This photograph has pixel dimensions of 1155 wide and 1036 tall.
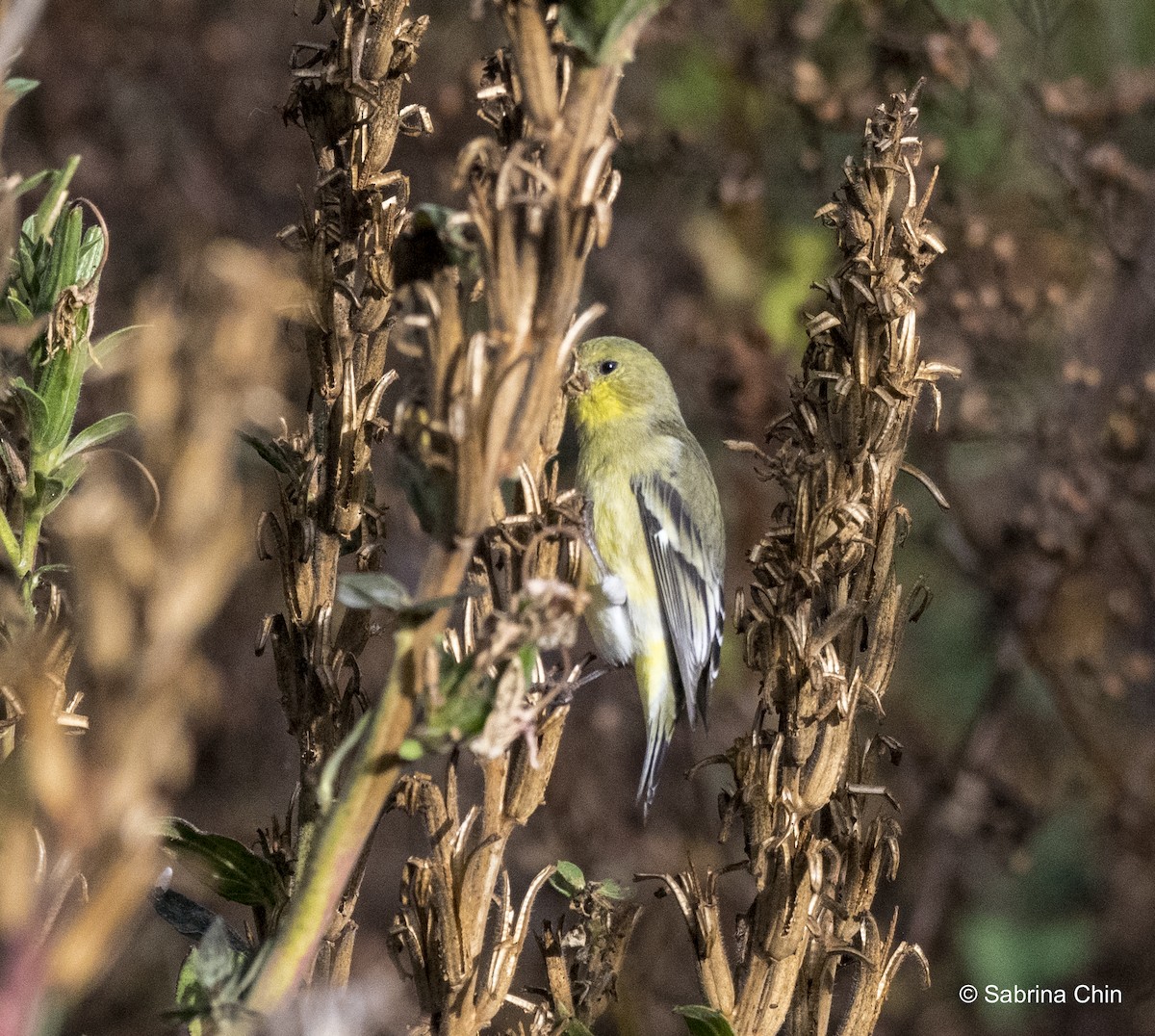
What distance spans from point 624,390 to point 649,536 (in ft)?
1.48

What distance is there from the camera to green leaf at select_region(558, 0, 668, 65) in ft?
2.58

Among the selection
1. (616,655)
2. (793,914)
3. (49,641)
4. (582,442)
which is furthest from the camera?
(582,442)

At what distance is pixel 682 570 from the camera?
3.77 m

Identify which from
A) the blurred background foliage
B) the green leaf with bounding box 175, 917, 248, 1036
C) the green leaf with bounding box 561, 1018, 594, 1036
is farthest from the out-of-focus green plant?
→ the blurred background foliage

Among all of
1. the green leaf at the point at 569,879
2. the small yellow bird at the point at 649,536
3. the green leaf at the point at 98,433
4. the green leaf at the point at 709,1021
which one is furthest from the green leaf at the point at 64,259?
the small yellow bird at the point at 649,536

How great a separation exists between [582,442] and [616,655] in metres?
0.73

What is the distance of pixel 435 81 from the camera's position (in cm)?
492

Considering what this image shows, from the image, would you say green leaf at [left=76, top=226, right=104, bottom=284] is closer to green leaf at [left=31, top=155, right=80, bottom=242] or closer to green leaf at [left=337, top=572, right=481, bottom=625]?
green leaf at [left=31, top=155, right=80, bottom=242]

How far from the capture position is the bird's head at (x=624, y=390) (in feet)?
12.3

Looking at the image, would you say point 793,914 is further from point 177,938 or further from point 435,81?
point 435,81

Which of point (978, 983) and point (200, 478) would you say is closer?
point (200, 478)

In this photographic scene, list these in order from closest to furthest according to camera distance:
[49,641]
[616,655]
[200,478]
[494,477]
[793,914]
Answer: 1. [200,478]
2. [494,477]
3. [49,641]
4. [793,914]
5. [616,655]

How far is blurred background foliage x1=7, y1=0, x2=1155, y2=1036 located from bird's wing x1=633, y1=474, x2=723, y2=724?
20.5 inches

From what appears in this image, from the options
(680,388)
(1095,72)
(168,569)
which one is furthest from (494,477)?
(1095,72)
